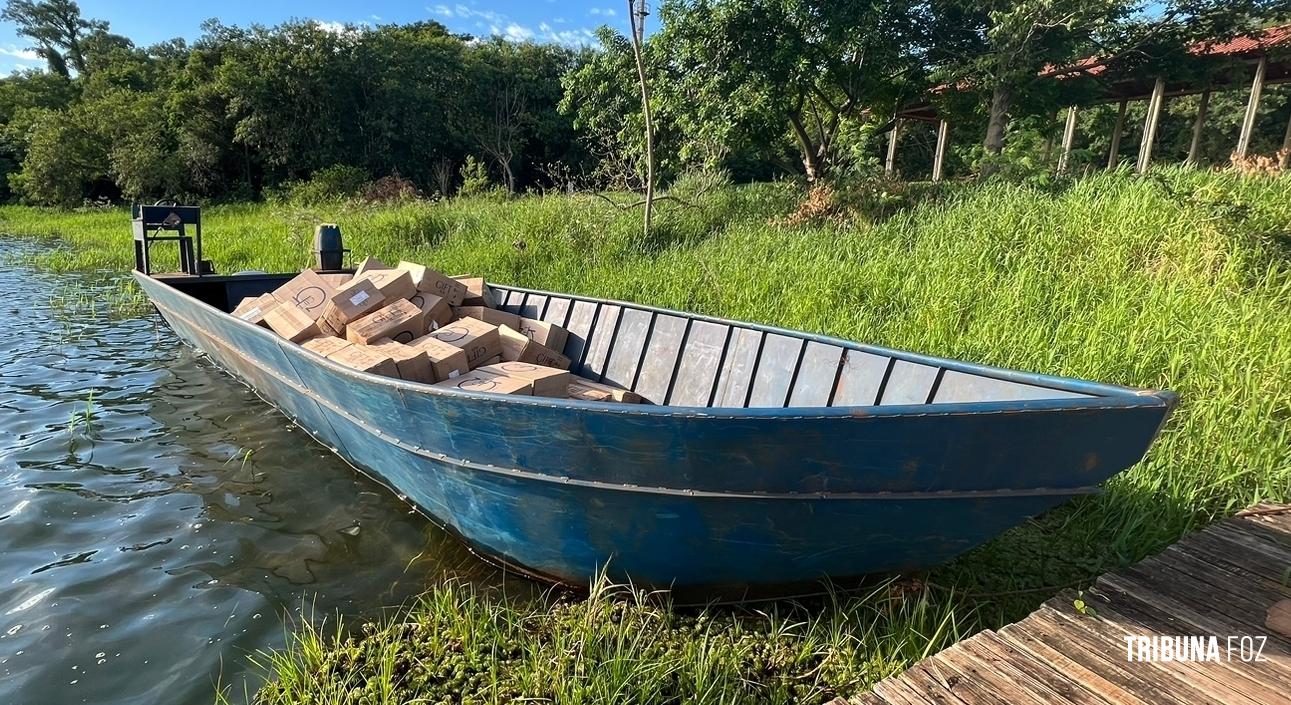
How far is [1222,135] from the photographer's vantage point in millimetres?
22750

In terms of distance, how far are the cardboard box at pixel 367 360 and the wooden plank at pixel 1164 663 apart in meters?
3.00

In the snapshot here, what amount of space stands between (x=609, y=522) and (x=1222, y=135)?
29.4m

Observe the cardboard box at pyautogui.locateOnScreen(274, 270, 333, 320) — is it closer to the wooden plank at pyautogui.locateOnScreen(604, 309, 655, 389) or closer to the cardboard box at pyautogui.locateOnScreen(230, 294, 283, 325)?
the cardboard box at pyautogui.locateOnScreen(230, 294, 283, 325)

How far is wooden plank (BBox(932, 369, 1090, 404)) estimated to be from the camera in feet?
8.23

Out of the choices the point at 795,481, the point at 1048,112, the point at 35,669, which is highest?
the point at 1048,112

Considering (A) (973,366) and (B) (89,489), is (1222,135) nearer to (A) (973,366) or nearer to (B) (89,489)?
(A) (973,366)

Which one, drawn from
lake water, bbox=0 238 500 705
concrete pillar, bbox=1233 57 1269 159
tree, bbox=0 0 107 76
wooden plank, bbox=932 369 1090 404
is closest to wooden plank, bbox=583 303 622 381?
lake water, bbox=0 238 500 705

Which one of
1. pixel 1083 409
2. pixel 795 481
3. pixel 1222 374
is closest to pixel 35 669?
pixel 795 481

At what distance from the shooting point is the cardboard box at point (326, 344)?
3963 millimetres

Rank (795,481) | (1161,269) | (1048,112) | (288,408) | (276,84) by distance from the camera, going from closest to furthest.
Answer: (795,481)
(288,408)
(1161,269)
(1048,112)
(276,84)

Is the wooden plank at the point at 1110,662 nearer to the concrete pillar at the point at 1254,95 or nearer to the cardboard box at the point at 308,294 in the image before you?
the cardboard box at the point at 308,294

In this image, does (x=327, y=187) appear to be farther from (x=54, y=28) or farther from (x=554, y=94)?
(x=54, y=28)

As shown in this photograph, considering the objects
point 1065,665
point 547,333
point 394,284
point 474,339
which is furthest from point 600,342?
point 1065,665

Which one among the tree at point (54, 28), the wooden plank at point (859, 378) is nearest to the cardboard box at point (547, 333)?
the wooden plank at point (859, 378)
